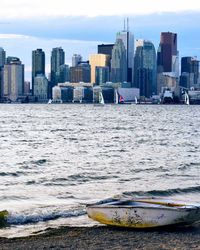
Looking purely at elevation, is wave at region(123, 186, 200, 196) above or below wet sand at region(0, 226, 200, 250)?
below

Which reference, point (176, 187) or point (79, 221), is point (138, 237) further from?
point (176, 187)

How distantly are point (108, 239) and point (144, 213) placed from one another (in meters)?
1.65

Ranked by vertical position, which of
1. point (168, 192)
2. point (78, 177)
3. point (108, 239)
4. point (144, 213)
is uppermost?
point (144, 213)

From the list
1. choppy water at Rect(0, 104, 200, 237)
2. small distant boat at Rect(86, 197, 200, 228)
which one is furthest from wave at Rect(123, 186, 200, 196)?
small distant boat at Rect(86, 197, 200, 228)

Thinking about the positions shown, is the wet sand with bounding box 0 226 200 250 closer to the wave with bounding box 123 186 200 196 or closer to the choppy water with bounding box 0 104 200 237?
the choppy water with bounding box 0 104 200 237

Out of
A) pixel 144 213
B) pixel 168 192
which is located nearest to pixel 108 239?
pixel 144 213

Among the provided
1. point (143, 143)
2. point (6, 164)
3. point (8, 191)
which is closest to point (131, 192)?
point (8, 191)

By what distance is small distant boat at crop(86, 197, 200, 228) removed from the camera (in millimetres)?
20391

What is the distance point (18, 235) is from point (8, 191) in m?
10.3

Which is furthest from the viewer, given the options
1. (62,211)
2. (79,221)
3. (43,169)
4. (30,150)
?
(30,150)

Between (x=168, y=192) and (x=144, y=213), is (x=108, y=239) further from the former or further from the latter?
(x=168, y=192)

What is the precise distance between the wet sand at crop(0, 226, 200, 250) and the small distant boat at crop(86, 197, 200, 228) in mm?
273

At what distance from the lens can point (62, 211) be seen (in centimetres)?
2605

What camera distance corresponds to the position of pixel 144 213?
67.8 ft
